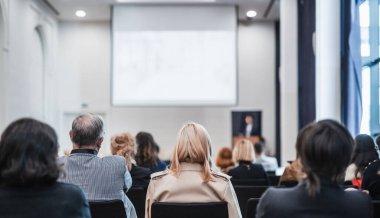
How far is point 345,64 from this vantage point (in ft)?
23.2

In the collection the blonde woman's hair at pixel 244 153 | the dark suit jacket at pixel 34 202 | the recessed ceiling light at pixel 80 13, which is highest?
the recessed ceiling light at pixel 80 13

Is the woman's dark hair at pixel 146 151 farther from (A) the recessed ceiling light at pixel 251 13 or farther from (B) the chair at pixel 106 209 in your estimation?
(A) the recessed ceiling light at pixel 251 13

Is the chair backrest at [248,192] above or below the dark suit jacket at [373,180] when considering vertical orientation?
below

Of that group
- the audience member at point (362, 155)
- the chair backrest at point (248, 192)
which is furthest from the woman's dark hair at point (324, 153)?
the audience member at point (362, 155)

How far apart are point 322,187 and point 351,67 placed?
5088mm

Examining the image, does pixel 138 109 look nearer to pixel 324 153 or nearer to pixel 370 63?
pixel 370 63

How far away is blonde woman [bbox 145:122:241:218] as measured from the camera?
9.29 feet

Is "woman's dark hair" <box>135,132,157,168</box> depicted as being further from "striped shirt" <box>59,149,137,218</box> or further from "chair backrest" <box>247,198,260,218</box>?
"chair backrest" <box>247,198,260,218</box>

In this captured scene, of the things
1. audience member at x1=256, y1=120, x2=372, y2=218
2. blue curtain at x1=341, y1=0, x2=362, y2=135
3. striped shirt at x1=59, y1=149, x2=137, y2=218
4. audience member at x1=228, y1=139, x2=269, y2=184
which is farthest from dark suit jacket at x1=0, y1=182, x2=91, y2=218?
blue curtain at x1=341, y1=0, x2=362, y2=135

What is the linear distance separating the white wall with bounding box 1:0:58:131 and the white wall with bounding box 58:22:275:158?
0.45 m

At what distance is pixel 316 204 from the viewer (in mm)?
1912

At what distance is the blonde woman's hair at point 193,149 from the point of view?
2.82 meters

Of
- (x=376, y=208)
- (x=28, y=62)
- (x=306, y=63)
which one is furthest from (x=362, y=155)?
(x=28, y=62)

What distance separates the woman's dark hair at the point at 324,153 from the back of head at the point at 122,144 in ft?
7.99
